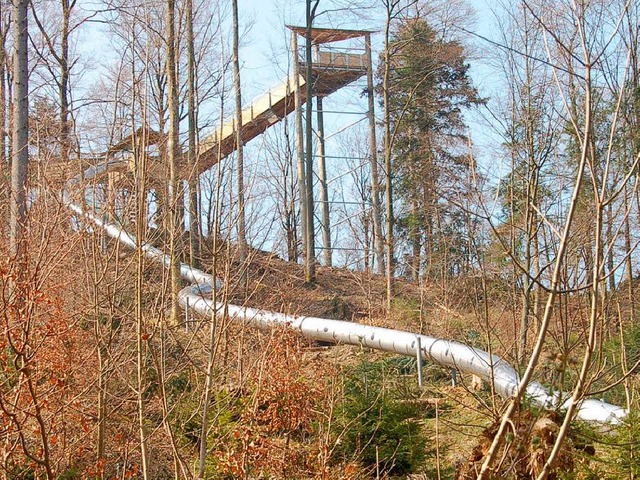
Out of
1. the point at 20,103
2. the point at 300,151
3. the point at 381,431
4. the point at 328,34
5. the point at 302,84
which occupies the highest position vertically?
the point at 328,34

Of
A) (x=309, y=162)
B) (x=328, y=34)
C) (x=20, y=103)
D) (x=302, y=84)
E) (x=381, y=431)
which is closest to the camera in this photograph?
(x=381, y=431)

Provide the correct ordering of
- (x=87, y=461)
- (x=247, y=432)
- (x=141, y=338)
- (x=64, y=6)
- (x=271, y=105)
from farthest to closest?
(x=271, y=105)
(x=64, y=6)
(x=87, y=461)
(x=247, y=432)
(x=141, y=338)

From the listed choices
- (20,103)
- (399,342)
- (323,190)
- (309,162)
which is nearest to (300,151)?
(309,162)

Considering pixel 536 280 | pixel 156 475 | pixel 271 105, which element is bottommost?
pixel 156 475

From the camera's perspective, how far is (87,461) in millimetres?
6844

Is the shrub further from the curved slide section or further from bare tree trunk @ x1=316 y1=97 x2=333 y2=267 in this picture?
bare tree trunk @ x1=316 y1=97 x2=333 y2=267

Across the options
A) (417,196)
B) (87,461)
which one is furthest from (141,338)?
(417,196)

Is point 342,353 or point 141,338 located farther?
point 342,353

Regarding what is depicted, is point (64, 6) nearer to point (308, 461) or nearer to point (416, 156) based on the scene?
point (416, 156)

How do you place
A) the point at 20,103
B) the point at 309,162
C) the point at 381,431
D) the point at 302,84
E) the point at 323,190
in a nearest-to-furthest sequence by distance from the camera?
1. the point at 381,431
2. the point at 20,103
3. the point at 309,162
4. the point at 302,84
5. the point at 323,190

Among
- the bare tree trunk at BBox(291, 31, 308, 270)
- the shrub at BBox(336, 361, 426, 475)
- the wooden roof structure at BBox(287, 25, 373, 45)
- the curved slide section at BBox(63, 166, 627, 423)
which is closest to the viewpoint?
the shrub at BBox(336, 361, 426, 475)

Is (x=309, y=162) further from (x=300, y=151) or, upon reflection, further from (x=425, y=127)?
(x=425, y=127)

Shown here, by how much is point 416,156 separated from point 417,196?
61.6 inches

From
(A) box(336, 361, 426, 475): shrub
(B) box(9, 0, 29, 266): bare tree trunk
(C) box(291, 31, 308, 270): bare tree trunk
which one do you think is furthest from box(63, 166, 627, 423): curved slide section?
(C) box(291, 31, 308, 270): bare tree trunk
